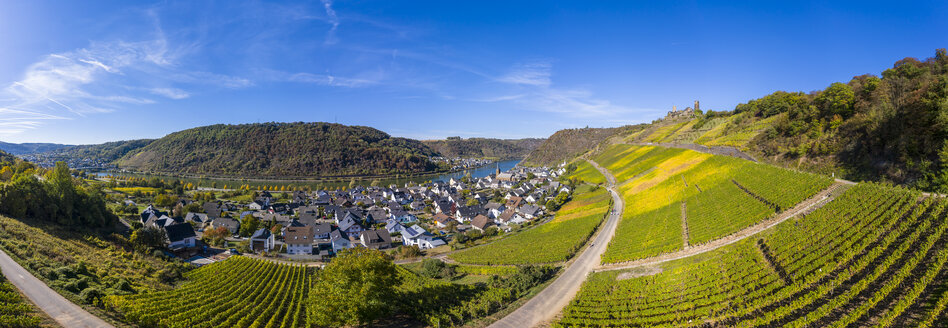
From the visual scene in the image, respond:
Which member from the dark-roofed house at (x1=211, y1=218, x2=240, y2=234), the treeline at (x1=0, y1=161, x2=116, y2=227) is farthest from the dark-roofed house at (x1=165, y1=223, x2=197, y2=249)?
the dark-roofed house at (x1=211, y1=218, x2=240, y2=234)

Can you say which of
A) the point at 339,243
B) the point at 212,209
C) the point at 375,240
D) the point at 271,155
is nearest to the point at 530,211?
the point at 375,240

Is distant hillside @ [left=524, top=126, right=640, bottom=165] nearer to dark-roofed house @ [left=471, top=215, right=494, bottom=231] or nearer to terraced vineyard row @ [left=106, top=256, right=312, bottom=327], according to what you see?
dark-roofed house @ [left=471, top=215, right=494, bottom=231]

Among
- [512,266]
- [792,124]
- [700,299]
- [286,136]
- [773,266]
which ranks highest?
[286,136]

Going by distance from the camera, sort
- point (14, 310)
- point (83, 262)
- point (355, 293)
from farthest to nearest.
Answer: point (83, 262), point (355, 293), point (14, 310)

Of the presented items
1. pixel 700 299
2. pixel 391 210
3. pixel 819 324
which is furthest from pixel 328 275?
pixel 391 210

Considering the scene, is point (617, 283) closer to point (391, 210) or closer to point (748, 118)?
point (391, 210)

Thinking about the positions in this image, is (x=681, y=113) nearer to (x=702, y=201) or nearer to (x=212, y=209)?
(x=702, y=201)

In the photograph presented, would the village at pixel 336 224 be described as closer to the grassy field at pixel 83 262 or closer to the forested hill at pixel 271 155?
the grassy field at pixel 83 262
